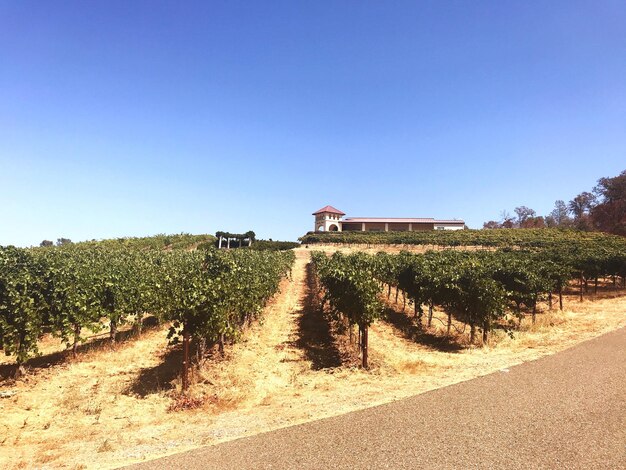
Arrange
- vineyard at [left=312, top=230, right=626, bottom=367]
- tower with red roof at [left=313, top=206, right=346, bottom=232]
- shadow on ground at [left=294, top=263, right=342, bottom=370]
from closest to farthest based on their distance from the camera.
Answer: vineyard at [left=312, top=230, right=626, bottom=367] < shadow on ground at [left=294, top=263, right=342, bottom=370] < tower with red roof at [left=313, top=206, right=346, bottom=232]

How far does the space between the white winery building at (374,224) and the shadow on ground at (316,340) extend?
7385cm

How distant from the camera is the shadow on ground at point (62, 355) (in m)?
12.1

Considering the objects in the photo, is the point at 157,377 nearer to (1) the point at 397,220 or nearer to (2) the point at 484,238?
(2) the point at 484,238

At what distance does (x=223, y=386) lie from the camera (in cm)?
1060

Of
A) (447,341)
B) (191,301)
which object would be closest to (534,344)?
(447,341)

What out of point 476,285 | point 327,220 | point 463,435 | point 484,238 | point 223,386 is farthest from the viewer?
point 327,220

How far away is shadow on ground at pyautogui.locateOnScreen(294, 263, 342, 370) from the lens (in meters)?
13.1

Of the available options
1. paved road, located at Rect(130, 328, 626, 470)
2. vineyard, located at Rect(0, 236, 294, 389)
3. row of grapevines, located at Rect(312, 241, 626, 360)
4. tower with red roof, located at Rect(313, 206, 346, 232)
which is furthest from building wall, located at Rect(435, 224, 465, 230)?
paved road, located at Rect(130, 328, 626, 470)

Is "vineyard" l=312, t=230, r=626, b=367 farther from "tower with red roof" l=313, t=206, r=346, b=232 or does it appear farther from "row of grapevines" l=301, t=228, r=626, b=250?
"tower with red roof" l=313, t=206, r=346, b=232

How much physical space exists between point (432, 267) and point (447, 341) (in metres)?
5.92

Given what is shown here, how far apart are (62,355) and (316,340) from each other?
1054 centimetres

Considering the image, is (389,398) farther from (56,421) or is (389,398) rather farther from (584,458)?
(56,421)

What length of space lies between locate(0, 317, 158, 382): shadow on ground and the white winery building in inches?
3132

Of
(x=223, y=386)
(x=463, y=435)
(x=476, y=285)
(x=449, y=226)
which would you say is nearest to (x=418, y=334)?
(x=476, y=285)
